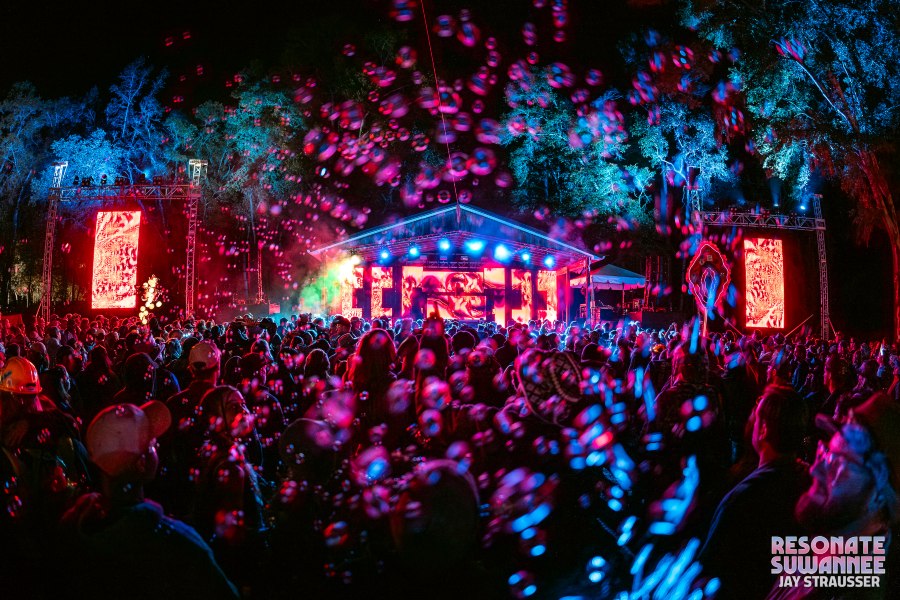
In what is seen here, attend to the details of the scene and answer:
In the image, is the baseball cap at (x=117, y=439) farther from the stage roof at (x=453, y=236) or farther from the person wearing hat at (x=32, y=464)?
the stage roof at (x=453, y=236)

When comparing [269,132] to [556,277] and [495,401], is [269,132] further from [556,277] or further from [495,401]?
[495,401]

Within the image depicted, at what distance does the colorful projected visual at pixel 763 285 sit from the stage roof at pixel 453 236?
5138mm

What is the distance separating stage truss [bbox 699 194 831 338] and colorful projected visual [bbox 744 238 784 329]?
25.0 inches

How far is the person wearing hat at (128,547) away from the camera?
1.96 meters

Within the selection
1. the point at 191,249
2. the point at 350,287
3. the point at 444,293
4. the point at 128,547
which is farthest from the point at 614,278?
the point at 128,547

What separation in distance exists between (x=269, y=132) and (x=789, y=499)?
3037 centimetres

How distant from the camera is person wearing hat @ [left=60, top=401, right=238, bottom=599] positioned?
1.96 meters

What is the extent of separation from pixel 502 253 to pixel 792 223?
33.0 feet

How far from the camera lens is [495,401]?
5320 mm

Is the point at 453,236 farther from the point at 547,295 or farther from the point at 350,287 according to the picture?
the point at 547,295

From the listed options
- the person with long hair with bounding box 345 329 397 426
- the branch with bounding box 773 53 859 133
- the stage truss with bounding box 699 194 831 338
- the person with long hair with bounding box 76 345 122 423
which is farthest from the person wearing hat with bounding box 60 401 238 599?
the stage truss with bounding box 699 194 831 338

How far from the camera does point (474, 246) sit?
837 inches

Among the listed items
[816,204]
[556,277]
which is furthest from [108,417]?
[816,204]

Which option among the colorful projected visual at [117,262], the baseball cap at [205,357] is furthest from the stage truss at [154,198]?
the baseball cap at [205,357]
